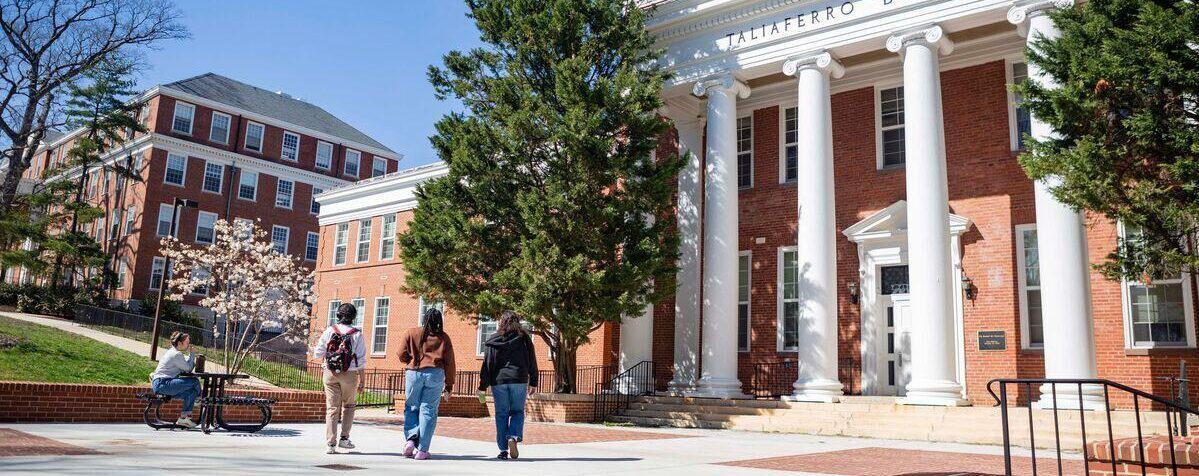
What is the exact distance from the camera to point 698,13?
772 inches

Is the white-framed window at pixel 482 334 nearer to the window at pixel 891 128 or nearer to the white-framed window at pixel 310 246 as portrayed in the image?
the window at pixel 891 128

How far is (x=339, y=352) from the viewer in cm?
894

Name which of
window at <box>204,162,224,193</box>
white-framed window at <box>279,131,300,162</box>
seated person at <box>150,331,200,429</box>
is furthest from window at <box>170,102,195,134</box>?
seated person at <box>150,331,200,429</box>

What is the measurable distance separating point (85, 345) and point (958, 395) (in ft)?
81.3

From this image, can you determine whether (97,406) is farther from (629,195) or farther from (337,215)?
(337,215)

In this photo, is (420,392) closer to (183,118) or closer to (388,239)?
(388,239)

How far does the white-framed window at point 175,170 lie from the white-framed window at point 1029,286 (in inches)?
1786

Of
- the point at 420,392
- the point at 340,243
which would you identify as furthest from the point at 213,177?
the point at 420,392

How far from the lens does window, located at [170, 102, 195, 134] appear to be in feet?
161

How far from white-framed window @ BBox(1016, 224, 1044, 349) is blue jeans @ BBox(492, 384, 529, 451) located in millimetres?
12837

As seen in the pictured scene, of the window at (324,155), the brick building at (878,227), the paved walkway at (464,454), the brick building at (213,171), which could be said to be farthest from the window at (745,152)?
the window at (324,155)

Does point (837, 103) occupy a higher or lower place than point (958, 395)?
higher

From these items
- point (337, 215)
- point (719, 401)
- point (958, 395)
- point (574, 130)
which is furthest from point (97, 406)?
point (337, 215)

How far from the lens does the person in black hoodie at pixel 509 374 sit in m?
8.88
